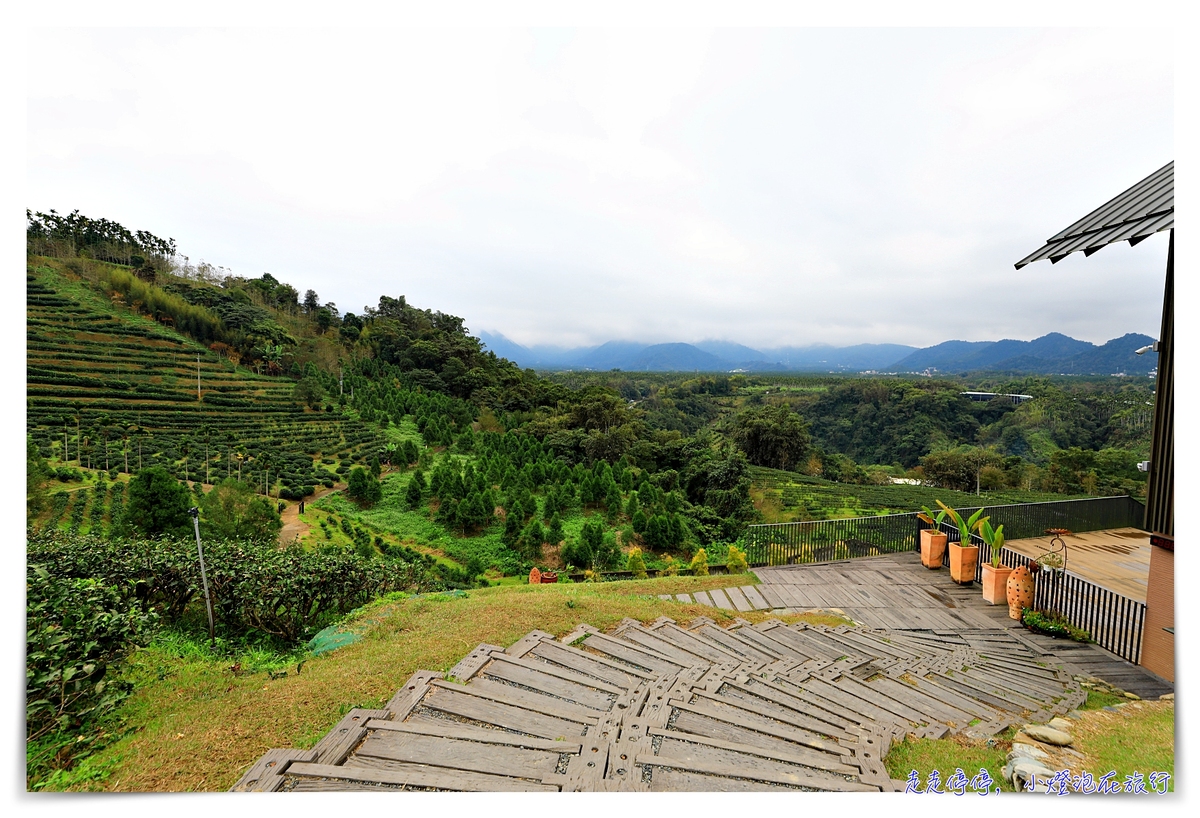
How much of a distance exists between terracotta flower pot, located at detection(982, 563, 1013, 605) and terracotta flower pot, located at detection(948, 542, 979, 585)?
604 millimetres

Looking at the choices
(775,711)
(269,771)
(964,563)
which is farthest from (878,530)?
(269,771)

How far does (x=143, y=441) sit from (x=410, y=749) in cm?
3270

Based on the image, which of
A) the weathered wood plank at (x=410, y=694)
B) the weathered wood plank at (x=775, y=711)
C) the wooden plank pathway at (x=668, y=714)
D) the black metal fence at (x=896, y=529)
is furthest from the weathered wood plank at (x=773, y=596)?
the weathered wood plank at (x=410, y=694)

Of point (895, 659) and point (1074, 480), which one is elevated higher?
point (895, 659)

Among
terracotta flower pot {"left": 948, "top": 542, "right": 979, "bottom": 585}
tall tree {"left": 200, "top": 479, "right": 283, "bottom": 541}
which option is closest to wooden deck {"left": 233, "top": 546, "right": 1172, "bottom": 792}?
terracotta flower pot {"left": 948, "top": 542, "right": 979, "bottom": 585}

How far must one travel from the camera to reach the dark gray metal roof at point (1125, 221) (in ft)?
10.8

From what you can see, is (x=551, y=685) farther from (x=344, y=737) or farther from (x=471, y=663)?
(x=344, y=737)

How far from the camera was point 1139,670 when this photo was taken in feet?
15.1

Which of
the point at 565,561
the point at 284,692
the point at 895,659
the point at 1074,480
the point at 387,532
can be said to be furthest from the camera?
the point at 1074,480

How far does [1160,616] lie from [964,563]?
239 cm

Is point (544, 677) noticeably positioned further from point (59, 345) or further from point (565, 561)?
point (59, 345)

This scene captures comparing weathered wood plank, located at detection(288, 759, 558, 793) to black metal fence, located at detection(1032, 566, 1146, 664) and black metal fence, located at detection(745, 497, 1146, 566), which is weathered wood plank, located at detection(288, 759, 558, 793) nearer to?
black metal fence, located at detection(1032, 566, 1146, 664)

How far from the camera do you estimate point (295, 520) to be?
63.8 ft

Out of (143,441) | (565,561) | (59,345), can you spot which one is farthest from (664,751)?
(59,345)
